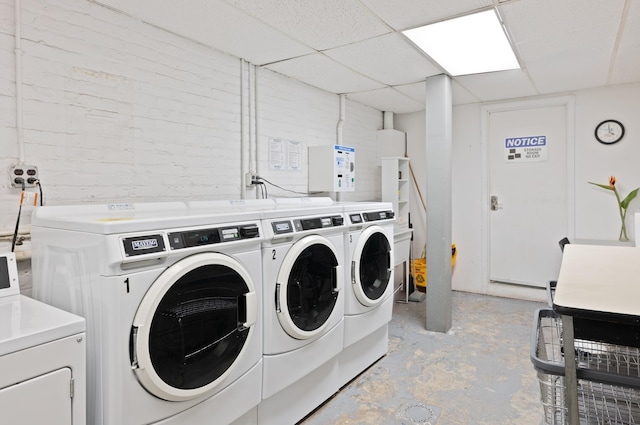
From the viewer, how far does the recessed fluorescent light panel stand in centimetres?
260

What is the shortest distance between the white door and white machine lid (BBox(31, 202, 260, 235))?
399cm

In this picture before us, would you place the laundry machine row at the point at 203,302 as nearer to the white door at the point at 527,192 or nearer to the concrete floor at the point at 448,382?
the concrete floor at the point at 448,382

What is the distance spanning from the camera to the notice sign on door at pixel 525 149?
4.64 metres

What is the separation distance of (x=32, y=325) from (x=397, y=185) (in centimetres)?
416

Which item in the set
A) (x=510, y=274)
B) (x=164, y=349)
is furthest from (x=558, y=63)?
(x=164, y=349)

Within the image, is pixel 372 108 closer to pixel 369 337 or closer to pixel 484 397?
pixel 369 337

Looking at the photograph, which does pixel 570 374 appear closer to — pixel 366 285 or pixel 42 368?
pixel 42 368

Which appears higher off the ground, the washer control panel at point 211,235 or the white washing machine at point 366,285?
the washer control panel at point 211,235

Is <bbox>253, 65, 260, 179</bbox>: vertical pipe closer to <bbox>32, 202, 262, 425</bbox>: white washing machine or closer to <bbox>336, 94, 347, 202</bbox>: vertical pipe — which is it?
<bbox>336, 94, 347, 202</bbox>: vertical pipe

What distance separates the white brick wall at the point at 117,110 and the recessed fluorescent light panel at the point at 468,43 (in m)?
1.44

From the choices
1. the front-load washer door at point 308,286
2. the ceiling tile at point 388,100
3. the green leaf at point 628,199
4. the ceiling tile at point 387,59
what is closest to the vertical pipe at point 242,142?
the ceiling tile at point 387,59

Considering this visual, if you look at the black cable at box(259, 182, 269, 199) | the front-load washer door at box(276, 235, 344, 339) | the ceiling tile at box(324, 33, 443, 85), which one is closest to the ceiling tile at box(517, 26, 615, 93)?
the ceiling tile at box(324, 33, 443, 85)

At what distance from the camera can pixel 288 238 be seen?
7.09 feet

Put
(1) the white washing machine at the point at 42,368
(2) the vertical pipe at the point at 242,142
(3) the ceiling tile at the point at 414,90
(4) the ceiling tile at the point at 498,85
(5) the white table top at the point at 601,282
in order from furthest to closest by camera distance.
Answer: (3) the ceiling tile at the point at 414,90
(4) the ceiling tile at the point at 498,85
(2) the vertical pipe at the point at 242,142
(1) the white washing machine at the point at 42,368
(5) the white table top at the point at 601,282
